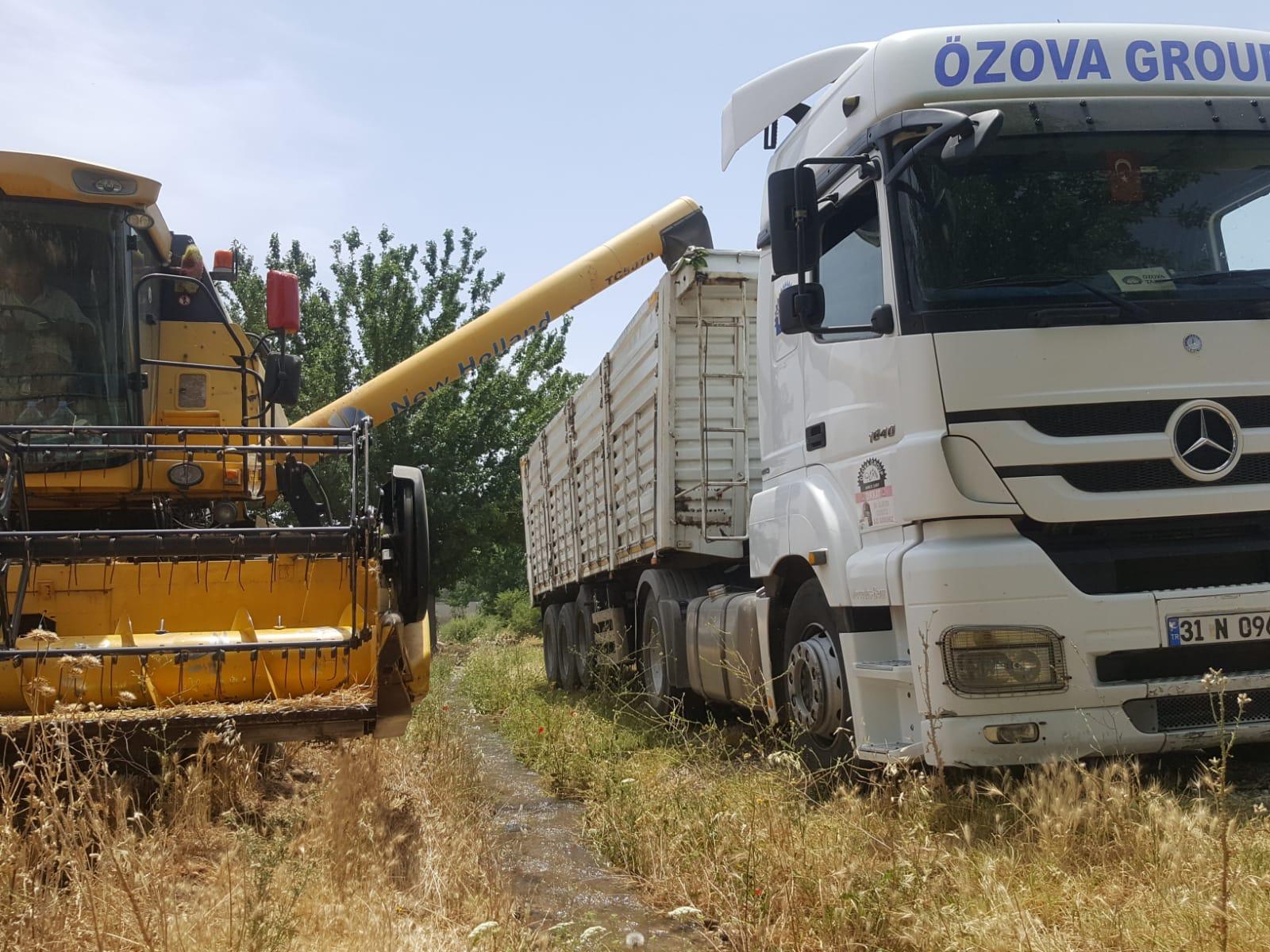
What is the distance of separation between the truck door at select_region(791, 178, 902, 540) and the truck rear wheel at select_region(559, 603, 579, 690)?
6762 mm

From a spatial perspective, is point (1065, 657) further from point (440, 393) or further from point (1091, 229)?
point (440, 393)

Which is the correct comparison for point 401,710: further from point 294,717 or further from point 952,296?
point 952,296

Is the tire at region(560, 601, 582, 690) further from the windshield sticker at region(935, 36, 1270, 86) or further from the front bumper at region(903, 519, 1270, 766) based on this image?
the windshield sticker at region(935, 36, 1270, 86)

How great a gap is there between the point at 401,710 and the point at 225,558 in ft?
3.85

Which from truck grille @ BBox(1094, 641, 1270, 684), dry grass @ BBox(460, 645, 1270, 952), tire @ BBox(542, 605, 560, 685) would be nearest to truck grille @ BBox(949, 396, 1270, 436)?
truck grille @ BBox(1094, 641, 1270, 684)

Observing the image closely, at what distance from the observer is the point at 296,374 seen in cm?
648

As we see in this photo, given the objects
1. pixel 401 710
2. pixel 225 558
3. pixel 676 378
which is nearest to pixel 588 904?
pixel 401 710

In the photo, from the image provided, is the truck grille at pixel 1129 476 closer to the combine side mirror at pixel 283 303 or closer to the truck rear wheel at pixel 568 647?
the combine side mirror at pixel 283 303

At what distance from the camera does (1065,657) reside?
12.8ft

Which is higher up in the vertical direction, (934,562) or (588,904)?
(934,562)

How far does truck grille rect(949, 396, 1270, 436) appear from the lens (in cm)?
403

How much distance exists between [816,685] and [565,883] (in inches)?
53.0

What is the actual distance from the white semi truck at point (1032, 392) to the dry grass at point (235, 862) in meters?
1.69

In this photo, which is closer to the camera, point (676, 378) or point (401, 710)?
point (401, 710)
